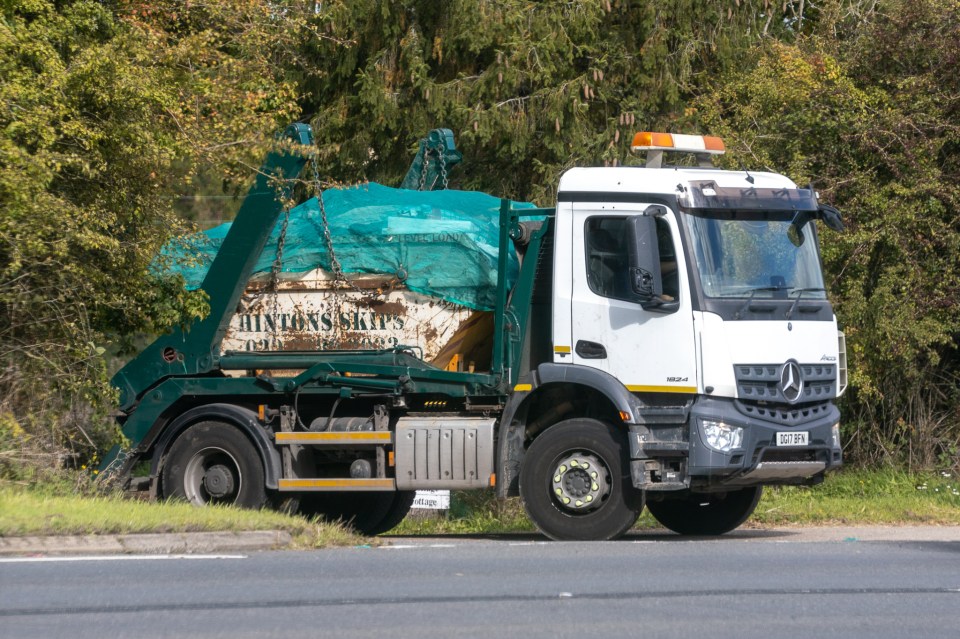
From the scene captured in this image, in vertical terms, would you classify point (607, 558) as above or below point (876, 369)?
below

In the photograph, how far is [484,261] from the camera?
11508 mm

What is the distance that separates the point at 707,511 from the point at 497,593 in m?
5.34

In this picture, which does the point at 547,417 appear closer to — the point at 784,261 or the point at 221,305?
the point at 784,261

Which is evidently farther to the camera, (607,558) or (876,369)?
(876,369)

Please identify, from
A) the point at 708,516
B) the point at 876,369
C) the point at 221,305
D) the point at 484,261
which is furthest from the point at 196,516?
the point at 876,369

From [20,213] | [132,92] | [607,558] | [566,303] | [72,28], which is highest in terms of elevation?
[72,28]

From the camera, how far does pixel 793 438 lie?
411 inches

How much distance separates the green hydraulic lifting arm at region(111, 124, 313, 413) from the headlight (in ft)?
15.1

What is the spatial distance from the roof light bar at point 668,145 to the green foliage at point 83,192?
3.72m

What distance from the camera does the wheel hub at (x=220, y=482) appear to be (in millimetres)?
11992

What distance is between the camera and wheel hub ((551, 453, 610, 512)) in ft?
34.9

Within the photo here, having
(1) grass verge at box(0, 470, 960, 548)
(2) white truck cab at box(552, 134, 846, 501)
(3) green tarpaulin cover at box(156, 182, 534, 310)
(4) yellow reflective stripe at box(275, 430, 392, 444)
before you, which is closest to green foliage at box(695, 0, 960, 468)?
(1) grass verge at box(0, 470, 960, 548)


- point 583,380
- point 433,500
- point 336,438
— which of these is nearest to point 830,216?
point 583,380

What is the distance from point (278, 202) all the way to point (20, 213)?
2.36m
